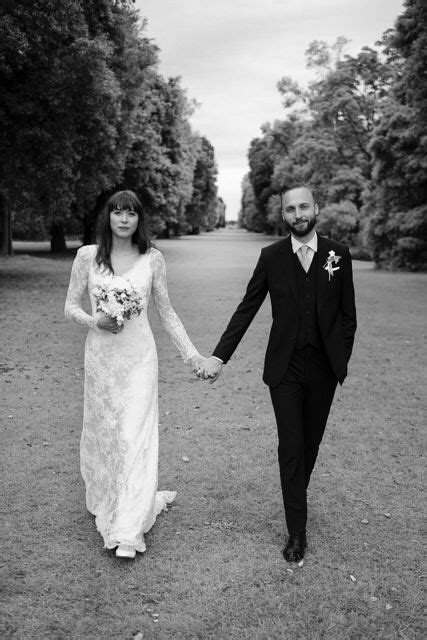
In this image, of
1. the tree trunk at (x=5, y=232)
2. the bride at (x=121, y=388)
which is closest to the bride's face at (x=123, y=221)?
the bride at (x=121, y=388)

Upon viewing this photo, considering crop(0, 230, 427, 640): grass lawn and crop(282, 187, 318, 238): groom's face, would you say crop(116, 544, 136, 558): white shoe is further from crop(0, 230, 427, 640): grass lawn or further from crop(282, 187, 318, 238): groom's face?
crop(282, 187, 318, 238): groom's face

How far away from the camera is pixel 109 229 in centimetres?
447

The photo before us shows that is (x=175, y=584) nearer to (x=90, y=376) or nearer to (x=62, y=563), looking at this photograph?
(x=62, y=563)

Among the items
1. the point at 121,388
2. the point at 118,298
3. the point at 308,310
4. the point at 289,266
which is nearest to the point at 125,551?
the point at 121,388

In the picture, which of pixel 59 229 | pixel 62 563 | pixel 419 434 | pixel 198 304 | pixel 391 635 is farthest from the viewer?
pixel 59 229

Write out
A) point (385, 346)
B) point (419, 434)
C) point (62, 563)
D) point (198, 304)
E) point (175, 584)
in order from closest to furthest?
point (175, 584) < point (62, 563) < point (419, 434) < point (385, 346) < point (198, 304)

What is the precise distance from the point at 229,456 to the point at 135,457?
2146 millimetres

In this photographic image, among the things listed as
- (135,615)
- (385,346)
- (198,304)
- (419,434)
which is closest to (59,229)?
(198,304)

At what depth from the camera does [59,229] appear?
41594mm

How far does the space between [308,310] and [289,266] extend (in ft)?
1.03

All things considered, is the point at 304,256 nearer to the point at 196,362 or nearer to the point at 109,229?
the point at 196,362

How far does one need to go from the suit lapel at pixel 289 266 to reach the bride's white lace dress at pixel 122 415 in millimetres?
911

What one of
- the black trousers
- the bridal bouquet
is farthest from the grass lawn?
the bridal bouquet

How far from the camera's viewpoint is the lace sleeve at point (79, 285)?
178 inches
